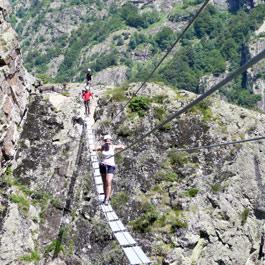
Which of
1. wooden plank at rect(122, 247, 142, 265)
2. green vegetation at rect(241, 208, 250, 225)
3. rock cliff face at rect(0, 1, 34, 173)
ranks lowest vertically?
green vegetation at rect(241, 208, 250, 225)

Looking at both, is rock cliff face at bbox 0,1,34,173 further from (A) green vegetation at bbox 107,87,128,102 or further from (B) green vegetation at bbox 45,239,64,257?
(B) green vegetation at bbox 45,239,64,257

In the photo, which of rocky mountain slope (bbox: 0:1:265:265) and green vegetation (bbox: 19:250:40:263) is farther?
rocky mountain slope (bbox: 0:1:265:265)

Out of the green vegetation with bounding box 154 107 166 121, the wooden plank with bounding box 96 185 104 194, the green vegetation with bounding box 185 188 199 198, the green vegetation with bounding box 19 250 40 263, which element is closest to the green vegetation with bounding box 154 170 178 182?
the green vegetation with bounding box 185 188 199 198

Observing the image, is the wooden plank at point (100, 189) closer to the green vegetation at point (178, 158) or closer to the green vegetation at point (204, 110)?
the green vegetation at point (178, 158)

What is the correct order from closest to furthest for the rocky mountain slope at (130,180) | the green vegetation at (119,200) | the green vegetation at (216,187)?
the rocky mountain slope at (130,180) < the green vegetation at (119,200) < the green vegetation at (216,187)

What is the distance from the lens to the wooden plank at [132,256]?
57.9ft

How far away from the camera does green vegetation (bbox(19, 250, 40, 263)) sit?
25172 mm

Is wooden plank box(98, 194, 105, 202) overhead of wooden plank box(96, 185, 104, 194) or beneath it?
beneath

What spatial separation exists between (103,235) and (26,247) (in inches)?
133

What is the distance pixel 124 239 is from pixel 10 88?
42.5 feet

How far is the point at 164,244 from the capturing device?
25859 mm

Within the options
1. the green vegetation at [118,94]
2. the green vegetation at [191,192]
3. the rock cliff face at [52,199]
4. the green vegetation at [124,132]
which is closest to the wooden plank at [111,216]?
the rock cliff face at [52,199]

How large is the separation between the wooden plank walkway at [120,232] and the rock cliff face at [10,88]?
425cm

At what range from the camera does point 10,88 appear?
30.2 metres
